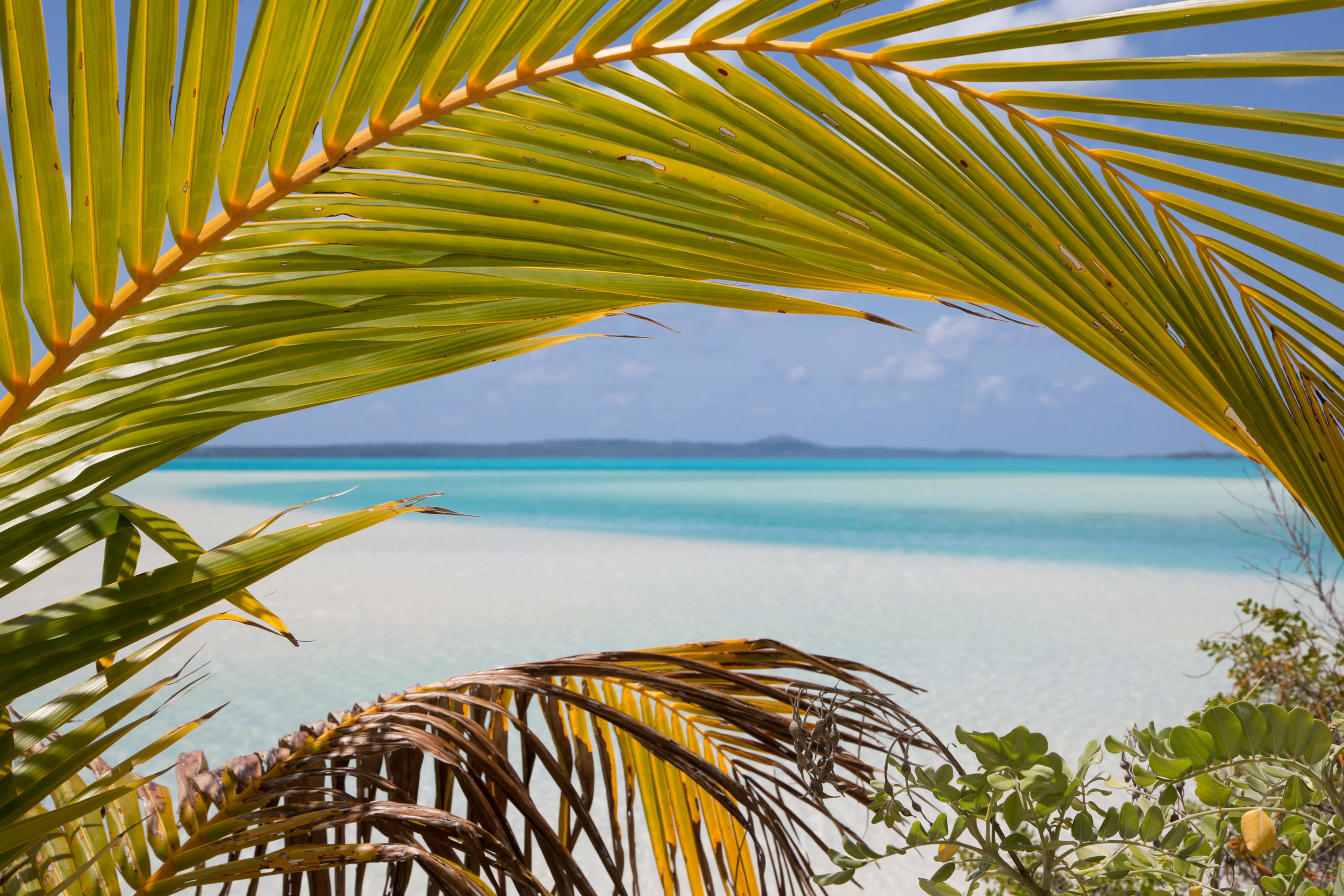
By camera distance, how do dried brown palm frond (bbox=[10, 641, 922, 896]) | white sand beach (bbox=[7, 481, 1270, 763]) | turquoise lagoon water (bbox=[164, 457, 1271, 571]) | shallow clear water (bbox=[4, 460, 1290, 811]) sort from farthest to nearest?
turquoise lagoon water (bbox=[164, 457, 1271, 571]) → shallow clear water (bbox=[4, 460, 1290, 811]) → white sand beach (bbox=[7, 481, 1270, 763]) → dried brown palm frond (bbox=[10, 641, 922, 896])

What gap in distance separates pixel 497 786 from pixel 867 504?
66.5ft

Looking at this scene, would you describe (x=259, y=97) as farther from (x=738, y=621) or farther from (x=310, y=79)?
(x=738, y=621)

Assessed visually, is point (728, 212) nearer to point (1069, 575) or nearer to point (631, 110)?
point (631, 110)

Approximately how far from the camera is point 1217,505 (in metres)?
19.8

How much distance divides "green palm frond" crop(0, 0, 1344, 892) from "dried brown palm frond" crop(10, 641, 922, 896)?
207 mm

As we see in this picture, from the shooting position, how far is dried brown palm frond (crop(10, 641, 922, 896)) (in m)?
0.65

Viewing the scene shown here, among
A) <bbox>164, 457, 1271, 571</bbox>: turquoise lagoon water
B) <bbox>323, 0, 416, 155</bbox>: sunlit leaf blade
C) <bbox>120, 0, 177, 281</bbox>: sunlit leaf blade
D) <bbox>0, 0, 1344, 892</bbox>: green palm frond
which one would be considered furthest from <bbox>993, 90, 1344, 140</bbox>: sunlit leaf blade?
<bbox>164, 457, 1271, 571</bbox>: turquoise lagoon water

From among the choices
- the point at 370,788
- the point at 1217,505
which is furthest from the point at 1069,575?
the point at 1217,505

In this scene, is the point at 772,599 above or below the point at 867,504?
below

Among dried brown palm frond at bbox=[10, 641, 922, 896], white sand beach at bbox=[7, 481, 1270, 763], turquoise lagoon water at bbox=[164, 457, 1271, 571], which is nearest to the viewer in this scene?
dried brown palm frond at bbox=[10, 641, 922, 896]

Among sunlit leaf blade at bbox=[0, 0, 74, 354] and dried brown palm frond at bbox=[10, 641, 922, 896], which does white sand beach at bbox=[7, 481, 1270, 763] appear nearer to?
dried brown palm frond at bbox=[10, 641, 922, 896]

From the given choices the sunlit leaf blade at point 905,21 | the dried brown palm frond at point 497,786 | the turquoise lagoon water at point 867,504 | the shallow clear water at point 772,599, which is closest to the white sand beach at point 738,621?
the shallow clear water at point 772,599

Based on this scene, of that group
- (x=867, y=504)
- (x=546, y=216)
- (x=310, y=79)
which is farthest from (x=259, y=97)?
→ (x=867, y=504)

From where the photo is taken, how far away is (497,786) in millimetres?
792
